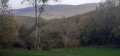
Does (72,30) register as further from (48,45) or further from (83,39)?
(48,45)

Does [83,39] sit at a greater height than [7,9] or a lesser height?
lesser

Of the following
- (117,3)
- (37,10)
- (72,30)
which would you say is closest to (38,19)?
(37,10)

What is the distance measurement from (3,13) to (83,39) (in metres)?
30.9

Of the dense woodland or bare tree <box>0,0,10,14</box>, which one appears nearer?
bare tree <box>0,0,10,14</box>

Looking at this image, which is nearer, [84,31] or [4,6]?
[4,6]

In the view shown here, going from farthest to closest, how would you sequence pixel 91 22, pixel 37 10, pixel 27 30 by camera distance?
1. pixel 91 22
2. pixel 27 30
3. pixel 37 10

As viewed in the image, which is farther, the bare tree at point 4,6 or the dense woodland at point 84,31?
the dense woodland at point 84,31

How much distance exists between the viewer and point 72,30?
76.8m

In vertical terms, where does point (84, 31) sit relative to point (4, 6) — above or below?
below

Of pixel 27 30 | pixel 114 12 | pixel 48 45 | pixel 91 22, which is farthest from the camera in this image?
pixel 91 22

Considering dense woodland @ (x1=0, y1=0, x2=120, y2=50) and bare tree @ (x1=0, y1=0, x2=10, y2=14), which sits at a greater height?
bare tree @ (x1=0, y1=0, x2=10, y2=14)

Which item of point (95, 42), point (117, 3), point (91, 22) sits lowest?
point (95, 42)

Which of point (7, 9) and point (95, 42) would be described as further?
point (95, 42)

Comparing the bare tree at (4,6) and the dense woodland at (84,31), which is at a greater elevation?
the bare tree at (4,6)
